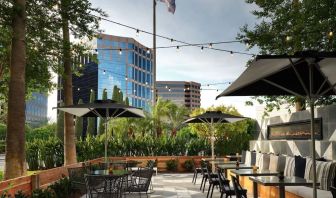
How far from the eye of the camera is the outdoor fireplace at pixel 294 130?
471 inches

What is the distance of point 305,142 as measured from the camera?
12602 millimetres

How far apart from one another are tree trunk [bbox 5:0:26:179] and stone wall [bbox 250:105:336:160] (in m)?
7.06

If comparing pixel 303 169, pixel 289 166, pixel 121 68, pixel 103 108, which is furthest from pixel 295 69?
pixel 121 68

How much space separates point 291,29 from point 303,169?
16.4ft

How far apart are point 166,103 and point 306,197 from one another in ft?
96.7

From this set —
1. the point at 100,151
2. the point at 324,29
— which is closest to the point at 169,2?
the point at 100,151

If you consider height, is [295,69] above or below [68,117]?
above

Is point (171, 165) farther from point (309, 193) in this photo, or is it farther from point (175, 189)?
point (309, 193)

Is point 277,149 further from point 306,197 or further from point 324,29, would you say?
point 306,197

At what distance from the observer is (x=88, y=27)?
42.1 feet

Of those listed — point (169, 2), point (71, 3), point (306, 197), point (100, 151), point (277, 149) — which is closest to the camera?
point (306, 197)

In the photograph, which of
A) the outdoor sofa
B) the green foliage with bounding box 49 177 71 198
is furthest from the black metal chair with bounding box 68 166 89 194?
the outdoor sofa

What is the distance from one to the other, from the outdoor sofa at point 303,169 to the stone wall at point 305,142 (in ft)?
3.43

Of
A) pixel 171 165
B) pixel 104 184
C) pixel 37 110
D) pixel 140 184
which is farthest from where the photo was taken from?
pixel 37 110
